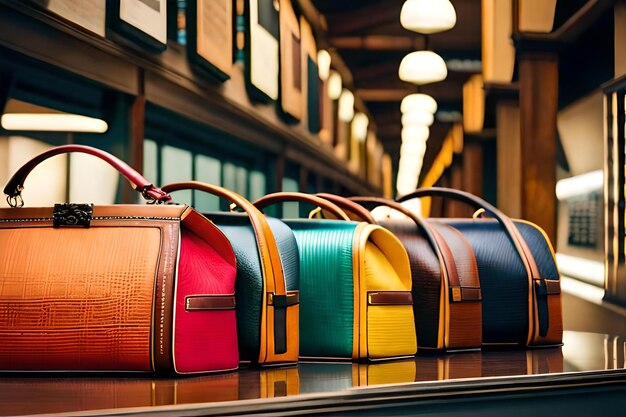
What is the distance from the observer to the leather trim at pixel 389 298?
5.58ft

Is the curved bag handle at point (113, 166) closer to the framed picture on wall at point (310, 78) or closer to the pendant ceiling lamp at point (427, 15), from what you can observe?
the framed picture on wall at point (310, 78)

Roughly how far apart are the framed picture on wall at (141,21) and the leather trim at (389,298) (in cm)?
92

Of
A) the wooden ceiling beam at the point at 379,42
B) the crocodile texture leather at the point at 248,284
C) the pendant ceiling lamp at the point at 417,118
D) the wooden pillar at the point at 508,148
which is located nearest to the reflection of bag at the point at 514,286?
the crocodile texture leather at the point at 248,284

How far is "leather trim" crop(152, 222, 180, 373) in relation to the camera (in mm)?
1370

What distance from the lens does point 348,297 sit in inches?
66.6

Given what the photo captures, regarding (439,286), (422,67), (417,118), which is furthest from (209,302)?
(417,118)

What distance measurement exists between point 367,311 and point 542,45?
322 centimetres

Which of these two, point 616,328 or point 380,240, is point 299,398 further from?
point 616,328

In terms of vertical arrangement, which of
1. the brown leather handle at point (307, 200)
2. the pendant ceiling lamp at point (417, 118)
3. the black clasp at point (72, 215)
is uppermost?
the pendant ceiling lamp at point (417, 118)

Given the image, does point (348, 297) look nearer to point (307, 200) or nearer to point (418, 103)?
point (307, 200)

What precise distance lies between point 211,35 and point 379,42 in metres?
2.29

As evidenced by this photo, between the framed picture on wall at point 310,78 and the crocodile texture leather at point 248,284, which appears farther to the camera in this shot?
the framed picture on wall at point 310,78

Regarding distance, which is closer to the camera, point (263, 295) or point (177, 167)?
point (263, 295)

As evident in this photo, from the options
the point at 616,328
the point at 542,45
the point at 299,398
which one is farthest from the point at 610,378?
the point at 542,45
